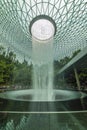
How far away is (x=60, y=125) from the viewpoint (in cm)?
826

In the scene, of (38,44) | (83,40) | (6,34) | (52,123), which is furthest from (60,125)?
(83,40)

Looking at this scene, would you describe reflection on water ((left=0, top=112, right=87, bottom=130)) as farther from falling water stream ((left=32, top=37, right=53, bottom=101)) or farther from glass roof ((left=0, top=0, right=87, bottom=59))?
glass roof ((left=0, top=0, right=87, bottom=59))

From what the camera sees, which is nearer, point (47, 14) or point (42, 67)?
point (42, 67)

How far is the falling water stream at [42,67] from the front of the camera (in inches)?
1004

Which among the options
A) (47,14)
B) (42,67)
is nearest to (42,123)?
(42,67)

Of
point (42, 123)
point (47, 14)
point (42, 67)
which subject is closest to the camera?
point (42, 123)

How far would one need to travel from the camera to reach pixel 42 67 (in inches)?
1281

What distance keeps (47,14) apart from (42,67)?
10680 mm

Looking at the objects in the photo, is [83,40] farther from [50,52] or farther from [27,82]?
[27,82]

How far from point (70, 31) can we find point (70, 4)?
10.1 m

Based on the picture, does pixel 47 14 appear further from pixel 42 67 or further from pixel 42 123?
pixel 42 123

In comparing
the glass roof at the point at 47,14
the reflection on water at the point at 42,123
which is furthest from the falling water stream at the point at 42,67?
the reflection on water at the point at 42,123

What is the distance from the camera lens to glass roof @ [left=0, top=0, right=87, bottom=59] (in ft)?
104

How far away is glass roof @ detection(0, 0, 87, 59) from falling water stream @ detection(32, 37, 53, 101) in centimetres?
414
